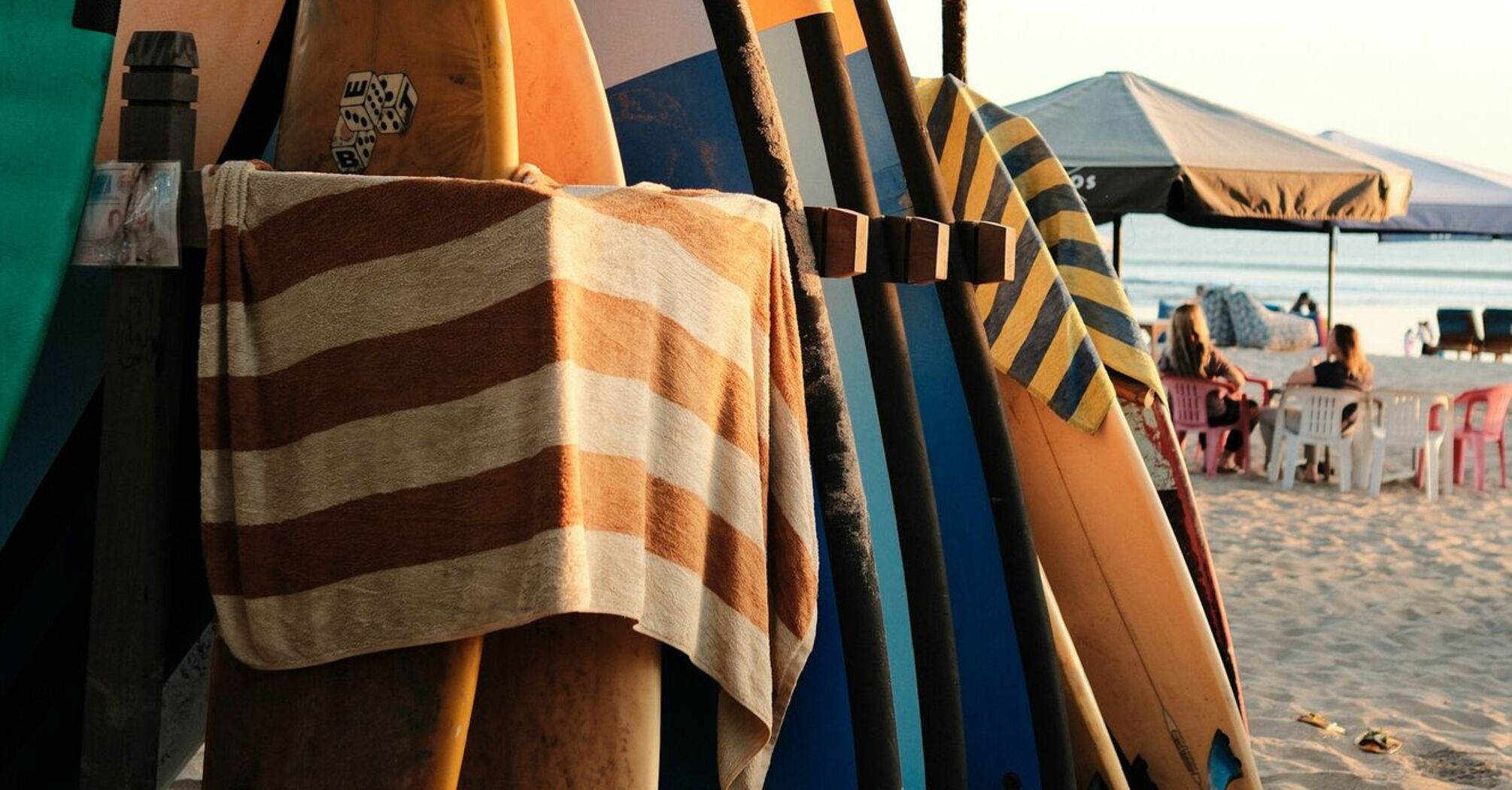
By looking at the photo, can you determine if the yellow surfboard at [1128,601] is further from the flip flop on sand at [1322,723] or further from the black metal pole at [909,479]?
the flip flop on sand at [1322,723]

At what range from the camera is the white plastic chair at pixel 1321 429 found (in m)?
9.18

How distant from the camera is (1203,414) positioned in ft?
31.2

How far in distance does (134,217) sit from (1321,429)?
8769 millimetres

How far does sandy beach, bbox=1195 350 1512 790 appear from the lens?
4.25 meters

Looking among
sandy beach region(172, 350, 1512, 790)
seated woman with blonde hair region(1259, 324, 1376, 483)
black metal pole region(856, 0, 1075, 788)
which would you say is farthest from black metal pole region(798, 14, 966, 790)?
seated woman with blonde hair region(1259, 324, 1376, 483)

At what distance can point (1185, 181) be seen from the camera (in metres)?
8.45

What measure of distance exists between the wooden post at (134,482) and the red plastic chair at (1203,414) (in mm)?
8478

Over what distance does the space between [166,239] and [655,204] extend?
0.54 metres

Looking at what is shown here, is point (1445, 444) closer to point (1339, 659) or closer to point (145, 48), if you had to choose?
point (1339, 659)

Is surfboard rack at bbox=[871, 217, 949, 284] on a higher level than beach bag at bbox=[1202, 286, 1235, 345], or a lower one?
higher

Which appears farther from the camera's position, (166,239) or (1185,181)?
(1185,181)

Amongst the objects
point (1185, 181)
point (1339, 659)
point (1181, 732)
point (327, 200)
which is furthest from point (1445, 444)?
point (327, 200)

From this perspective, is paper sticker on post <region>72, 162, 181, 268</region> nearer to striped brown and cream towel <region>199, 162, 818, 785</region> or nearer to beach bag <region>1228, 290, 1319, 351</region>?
striped brown and cream towel <region>199, 162, 818, 785</region>

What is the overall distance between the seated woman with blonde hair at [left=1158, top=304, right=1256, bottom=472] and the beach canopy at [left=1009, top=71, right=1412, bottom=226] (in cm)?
70
